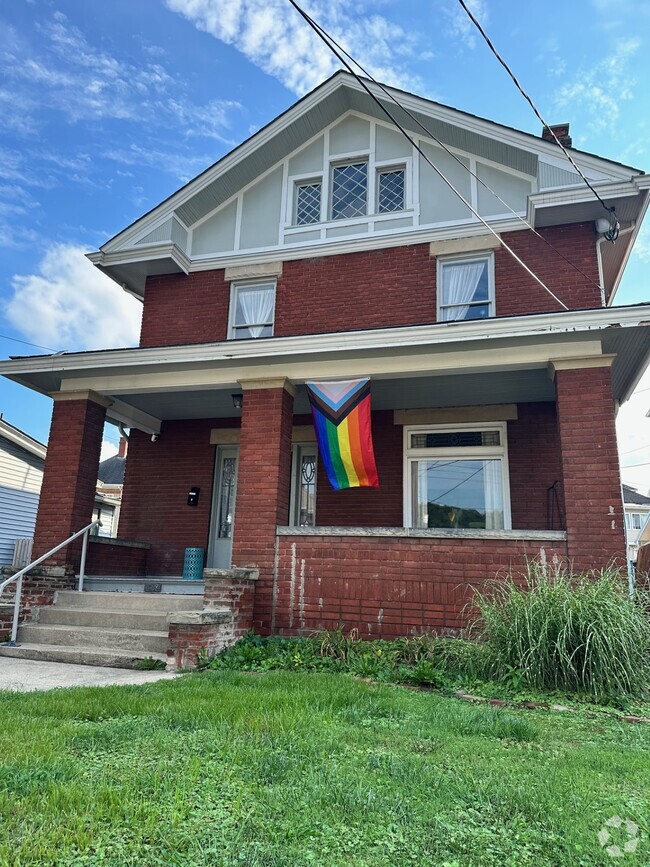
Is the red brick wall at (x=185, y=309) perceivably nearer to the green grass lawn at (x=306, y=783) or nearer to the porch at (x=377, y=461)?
the porch at (x=377, y=461)

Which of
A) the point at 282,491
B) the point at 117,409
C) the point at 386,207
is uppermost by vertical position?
the point at 386,207

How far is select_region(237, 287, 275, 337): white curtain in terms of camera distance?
1123 centimetres

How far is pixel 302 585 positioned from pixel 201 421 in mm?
4646

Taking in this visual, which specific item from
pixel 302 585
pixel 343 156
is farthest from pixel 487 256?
pixel 302 585

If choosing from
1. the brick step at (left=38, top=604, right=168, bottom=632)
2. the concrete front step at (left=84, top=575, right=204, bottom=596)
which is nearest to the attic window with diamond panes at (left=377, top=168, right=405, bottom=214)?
the concrete front step at (left=84, top=575, right=204, bottom=596)

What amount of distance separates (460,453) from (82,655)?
6163 millimetres

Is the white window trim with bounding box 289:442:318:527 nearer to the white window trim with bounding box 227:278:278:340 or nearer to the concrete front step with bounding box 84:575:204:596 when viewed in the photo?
the concrete front step with bounding box 84:575:204:596

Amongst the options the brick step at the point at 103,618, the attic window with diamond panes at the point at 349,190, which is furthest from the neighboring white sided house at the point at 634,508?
the brick step at the point at 103,618

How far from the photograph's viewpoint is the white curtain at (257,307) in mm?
11227

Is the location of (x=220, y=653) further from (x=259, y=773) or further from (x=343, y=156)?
(x=343, y=156)

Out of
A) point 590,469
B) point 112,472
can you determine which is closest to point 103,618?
point 590,469

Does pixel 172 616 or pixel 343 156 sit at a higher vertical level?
pixel 343 156

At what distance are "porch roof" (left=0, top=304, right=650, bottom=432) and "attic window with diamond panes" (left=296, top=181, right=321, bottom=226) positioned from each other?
12.6 ft

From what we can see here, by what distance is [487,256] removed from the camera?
1037 cm
